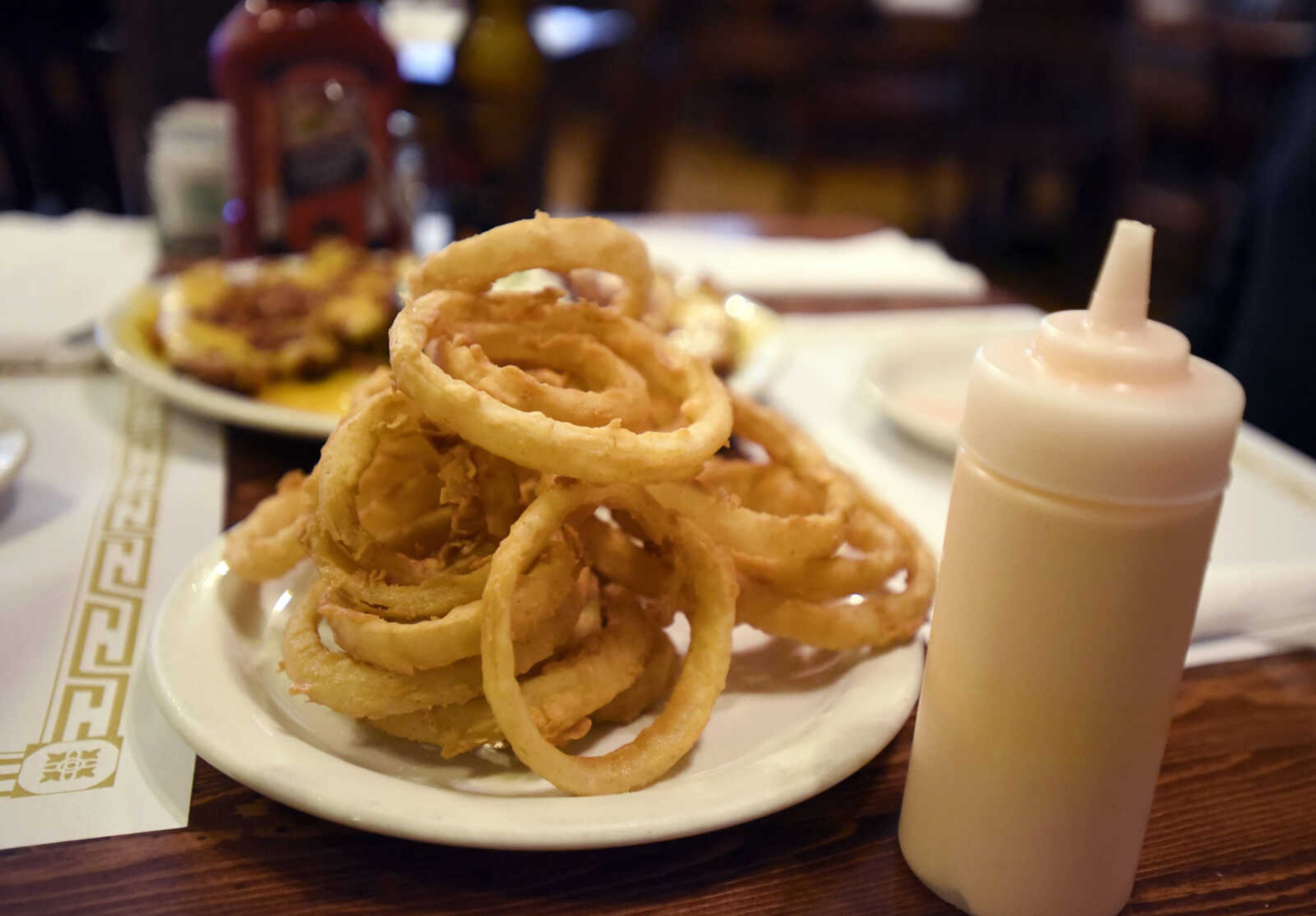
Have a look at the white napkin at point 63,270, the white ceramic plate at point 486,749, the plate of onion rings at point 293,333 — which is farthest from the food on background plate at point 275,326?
the white ceramic plate at point 486,749

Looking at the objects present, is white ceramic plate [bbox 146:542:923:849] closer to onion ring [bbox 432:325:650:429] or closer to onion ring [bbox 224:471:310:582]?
onion ring [bbox 224:471:310:582]

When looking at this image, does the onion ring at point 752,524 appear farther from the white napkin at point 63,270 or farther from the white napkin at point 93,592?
the white napkin at point 63,270

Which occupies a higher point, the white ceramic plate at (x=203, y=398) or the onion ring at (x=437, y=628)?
the onion ring at (x=437, y=628)

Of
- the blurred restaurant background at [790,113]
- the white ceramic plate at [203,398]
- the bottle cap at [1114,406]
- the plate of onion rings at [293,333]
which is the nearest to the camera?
the bottle cap at [1114,406]

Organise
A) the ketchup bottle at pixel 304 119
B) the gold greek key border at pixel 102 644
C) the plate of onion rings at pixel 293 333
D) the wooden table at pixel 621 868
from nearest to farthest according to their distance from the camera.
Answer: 1. the wooden table at pixel 621 868
2. the gold greek key border at pixel 102 644
3. the plate of onion rings at pixel 293 333
4. the ketchup bottle at pixel 304 119

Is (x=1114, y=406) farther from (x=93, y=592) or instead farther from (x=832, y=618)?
(x=93, y=592)

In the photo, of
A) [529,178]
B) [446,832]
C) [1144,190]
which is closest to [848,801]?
[446,832]

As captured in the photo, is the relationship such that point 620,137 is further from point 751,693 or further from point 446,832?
point 446,832
